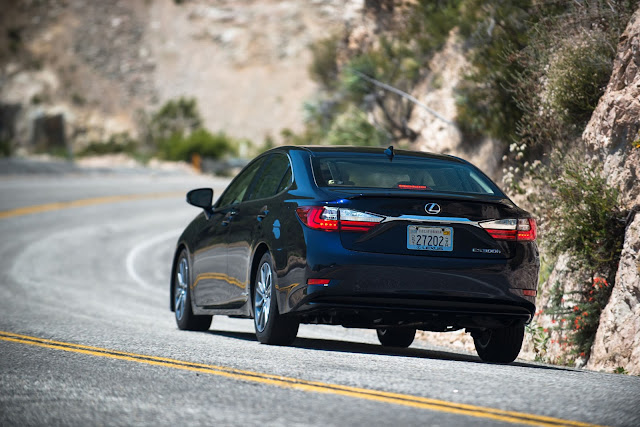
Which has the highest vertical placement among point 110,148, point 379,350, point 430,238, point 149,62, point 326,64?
point 149,62

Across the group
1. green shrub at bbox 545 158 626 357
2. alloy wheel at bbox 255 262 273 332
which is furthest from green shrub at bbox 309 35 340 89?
alloy wheel at bbox 255 262 273 332

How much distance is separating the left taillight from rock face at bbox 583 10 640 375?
2.56 m

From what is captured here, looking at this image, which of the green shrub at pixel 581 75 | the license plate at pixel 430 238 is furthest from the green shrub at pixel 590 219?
the license plate at pixel 430 238

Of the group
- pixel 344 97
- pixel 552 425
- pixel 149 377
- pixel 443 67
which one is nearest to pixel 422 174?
pixel 149 377

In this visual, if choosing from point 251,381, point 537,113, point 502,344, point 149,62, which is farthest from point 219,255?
point 149,62

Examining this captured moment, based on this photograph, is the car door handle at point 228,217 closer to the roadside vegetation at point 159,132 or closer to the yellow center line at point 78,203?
the yellow center line at point 78,203

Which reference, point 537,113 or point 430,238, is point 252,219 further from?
point 537,113

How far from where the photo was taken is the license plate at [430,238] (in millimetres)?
7441

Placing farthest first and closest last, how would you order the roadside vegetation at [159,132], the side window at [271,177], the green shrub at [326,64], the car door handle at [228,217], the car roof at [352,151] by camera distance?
the roadside vegetation at [159,132]
the green shrub at [326,64]
the car door handle at [228,217]
the side window at [271,177]
the car roof at [352,151]

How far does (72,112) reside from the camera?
7925 cm

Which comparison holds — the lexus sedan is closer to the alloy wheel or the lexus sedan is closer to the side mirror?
the alloy wheel

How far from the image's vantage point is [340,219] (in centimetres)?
744

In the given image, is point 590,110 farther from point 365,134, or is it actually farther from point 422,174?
point 365,134

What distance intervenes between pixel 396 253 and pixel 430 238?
0.29 m
